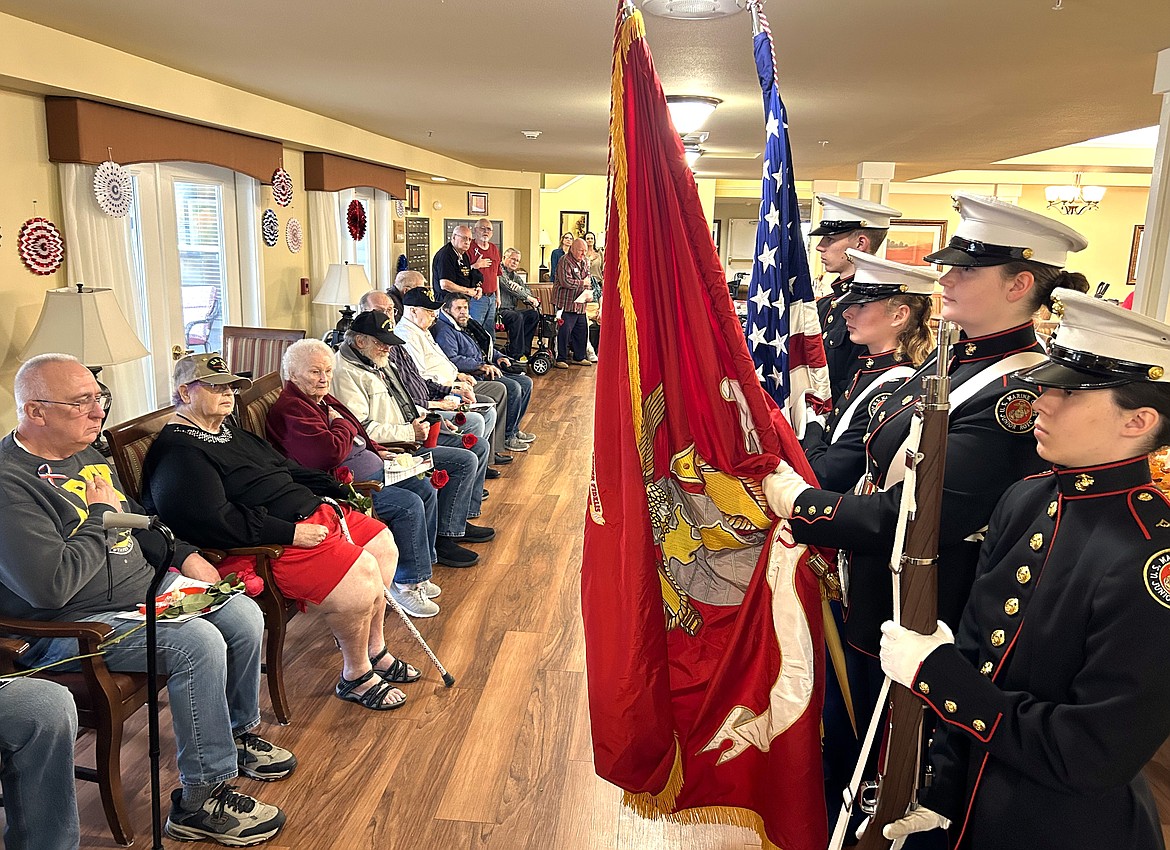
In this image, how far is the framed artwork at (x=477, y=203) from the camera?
1282 centimetres

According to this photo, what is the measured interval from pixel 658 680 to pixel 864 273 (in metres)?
1.30

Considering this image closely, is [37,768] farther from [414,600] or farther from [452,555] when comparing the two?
[452,555]

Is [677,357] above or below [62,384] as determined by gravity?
above

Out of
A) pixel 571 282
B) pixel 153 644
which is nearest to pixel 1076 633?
pixel 153 644

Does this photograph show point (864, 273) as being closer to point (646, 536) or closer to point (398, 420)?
point (646, 536)

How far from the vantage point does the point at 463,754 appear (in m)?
2.76

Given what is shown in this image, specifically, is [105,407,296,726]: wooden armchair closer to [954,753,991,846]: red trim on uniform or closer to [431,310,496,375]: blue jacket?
[954,753,991,846]: red trim on uniform

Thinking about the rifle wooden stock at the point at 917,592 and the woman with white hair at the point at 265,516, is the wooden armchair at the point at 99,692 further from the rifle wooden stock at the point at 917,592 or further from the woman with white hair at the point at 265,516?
the rifle wooden stock at the point at 917,592

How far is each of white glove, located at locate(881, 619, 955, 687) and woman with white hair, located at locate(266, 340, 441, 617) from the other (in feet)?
→ 8.33

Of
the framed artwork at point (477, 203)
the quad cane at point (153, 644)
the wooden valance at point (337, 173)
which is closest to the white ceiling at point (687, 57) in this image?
the wooden valance at point (337, 173)

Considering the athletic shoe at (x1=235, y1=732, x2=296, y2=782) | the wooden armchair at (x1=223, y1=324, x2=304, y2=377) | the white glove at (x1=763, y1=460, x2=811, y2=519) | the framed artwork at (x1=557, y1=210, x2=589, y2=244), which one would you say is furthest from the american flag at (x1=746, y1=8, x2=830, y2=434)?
the framed artwork at (x1=557, y1=210, x2=589, y2=244)

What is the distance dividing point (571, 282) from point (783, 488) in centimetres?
942

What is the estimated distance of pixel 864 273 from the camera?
94.0 inches

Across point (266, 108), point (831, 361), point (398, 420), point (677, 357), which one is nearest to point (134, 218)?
point (266, 108)
